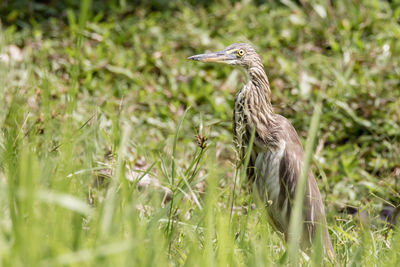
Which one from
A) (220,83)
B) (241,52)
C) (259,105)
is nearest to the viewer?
(259,105)

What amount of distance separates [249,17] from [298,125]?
1935mm

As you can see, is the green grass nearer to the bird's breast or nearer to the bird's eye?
the bird's breast

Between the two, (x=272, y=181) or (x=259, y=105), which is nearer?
(x=272, y=181)

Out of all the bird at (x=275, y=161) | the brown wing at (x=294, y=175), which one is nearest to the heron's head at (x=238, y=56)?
the bird at (x=275, y=161)

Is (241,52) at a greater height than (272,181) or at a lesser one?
greater

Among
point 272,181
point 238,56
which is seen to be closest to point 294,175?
point 272,181

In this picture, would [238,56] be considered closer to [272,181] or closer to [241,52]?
[241,52]

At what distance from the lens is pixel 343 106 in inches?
220

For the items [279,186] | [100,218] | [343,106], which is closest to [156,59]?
[343,106]

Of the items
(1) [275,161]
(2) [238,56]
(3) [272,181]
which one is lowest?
(3) [272,181]

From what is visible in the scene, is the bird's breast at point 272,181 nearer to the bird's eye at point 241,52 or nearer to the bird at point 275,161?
the bird at point 275,161

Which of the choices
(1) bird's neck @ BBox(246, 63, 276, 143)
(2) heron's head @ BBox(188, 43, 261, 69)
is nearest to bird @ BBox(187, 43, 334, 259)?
(1) bird's neck @ BBox(246, 63, 276, 143)

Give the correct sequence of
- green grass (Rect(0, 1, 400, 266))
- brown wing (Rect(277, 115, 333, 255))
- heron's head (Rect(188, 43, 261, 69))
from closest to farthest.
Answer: brown wing (Rect(277, 115, 333, 255)) → heron's head (Rect(188, 43, 261, 69)) → green grass (Rect(0, 1, 400, 266))

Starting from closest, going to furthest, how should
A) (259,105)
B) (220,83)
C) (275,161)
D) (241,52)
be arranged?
(275,161)
(259,105)
(241,52)
(220,83)
